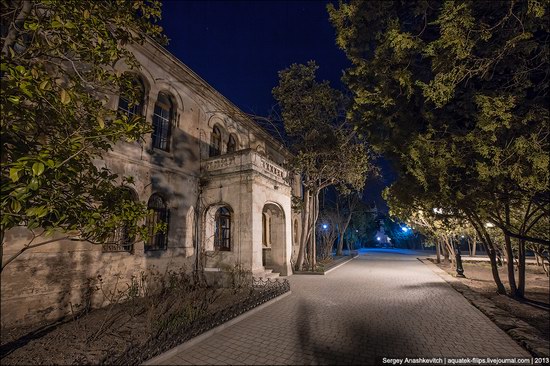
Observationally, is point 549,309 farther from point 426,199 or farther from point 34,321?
point 34,321

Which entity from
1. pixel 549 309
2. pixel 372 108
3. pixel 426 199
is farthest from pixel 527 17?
pixel 549 309

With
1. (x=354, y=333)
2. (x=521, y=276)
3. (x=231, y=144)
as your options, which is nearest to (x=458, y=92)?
(x=354, y=333)

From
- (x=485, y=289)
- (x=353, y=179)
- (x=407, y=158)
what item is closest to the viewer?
(x=407, y=158)

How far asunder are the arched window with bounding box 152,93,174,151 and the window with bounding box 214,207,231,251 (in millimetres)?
4481

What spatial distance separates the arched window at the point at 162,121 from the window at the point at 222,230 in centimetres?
448

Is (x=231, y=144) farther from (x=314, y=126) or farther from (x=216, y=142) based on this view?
(x=314, y=126)

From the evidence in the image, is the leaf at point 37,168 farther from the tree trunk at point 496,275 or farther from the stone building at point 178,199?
the tree trunk at point 496,275

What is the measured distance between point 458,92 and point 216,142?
1127 cm

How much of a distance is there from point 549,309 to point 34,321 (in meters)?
15.0

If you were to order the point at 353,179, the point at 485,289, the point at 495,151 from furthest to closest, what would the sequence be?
1. the point at 353,179
2. the point at 485,289
3. the point at 495,151

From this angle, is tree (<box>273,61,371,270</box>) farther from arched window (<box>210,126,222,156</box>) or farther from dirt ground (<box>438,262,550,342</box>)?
dirt ground (<box>438,262,550,342</box>)

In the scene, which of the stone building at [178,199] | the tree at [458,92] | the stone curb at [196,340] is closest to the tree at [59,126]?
the stone curb at [196,340]

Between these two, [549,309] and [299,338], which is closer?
[299,338]

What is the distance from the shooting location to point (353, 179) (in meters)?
16.0
